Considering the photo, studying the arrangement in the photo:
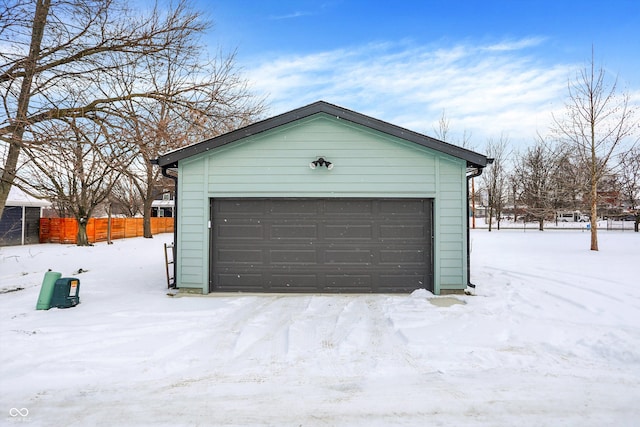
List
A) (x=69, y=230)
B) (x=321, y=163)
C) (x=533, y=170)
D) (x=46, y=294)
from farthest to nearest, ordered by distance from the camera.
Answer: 1. (x=533, y=170)
2. (x=69, y=230)
3. (x=321, y=163)
4. (x=46, y=294)

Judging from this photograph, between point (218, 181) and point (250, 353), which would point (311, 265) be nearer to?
point (218, 181)

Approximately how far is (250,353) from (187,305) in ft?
8.51

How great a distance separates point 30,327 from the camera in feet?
15.9

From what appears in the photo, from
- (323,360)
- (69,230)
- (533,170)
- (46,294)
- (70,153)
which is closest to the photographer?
(323,360)

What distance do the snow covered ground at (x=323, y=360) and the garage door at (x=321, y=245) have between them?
46cm

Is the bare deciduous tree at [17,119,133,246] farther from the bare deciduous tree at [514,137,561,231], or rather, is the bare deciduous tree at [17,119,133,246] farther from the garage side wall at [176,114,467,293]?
the bare deciduous tree at [514,137,561,231]

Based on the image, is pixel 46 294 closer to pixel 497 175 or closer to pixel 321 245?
pixel 321 245

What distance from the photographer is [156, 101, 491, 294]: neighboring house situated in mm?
7047

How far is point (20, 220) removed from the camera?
18.6 m

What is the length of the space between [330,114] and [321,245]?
110 inches

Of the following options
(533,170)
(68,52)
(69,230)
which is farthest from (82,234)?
(533,170)

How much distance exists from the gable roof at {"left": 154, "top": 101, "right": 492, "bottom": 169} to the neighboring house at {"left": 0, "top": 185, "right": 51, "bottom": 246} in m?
15.9

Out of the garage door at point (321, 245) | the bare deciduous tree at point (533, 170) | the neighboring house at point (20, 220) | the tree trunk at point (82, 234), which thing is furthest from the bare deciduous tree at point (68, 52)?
the bare deciduous tree at point (533, 170)

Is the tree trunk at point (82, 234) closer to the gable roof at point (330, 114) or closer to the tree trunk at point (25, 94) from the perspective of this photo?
the tree trunk at point (25, 94)
